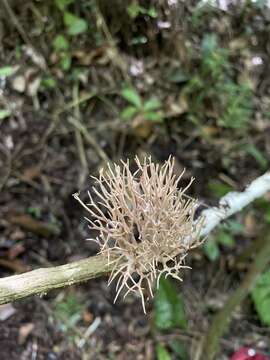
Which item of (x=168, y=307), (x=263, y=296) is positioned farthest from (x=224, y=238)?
(x=168, y=307)

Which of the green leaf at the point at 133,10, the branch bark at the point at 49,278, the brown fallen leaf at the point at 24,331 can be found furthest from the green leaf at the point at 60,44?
the branch bark at the point at 49,278

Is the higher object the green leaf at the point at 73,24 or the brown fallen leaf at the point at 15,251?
the green leaf at the point at 73,24

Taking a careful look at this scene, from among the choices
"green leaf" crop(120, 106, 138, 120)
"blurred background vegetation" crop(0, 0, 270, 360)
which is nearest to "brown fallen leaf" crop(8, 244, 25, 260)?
"blurred background vegetation" crop(0, 0, 270, 360)

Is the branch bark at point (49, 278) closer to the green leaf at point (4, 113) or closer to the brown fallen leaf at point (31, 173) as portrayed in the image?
the brown fallen leaf at point (31, 173)

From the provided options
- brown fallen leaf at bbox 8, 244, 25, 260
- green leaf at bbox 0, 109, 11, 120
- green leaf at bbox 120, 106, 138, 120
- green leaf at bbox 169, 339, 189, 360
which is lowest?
green leaf at bbox 169, 339, 189, 360

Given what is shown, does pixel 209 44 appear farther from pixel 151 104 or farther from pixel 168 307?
pixel 168 307

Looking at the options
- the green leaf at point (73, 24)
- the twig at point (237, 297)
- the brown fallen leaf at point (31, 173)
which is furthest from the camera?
the green leaf at point (73, 24)

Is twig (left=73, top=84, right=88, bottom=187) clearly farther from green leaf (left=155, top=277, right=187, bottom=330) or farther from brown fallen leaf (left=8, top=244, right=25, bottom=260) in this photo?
green leaf (left=155, top=277, right=187, bottom=330)

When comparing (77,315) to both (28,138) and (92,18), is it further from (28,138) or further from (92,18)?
(92,18)
